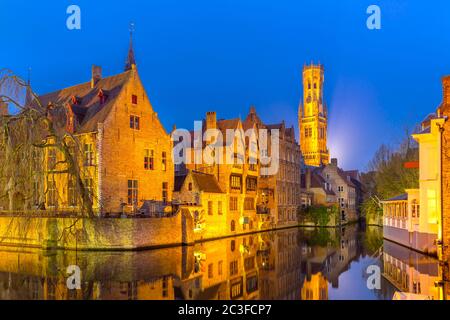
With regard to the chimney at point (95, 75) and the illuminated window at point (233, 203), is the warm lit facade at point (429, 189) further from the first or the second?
the chimney at point (95, 75)

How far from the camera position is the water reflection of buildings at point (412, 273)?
15.2 meters

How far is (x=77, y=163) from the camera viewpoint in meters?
25.4

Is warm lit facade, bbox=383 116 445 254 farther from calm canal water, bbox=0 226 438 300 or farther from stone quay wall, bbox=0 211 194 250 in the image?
stone quay wall, bbox=0 211 194 250

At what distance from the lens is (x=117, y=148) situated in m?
33.0

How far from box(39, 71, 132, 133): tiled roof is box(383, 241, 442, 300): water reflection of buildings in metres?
22.1

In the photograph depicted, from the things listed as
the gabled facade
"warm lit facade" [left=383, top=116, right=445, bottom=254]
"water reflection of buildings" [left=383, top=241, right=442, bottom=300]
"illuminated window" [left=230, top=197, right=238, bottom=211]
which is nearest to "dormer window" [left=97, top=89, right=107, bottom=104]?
"illuminated window" [left=230, top=197, right=238, bottom=211]

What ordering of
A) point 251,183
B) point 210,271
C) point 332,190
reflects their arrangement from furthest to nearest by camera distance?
point 332,190 → point 251,183 → point 210,271

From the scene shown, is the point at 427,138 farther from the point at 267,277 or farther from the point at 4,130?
the point at 4,130

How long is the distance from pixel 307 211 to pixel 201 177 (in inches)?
1060

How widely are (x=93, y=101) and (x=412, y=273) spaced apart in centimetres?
2735

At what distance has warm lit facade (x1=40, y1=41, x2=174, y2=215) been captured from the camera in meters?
31.9

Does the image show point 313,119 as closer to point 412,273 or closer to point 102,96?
point 102,96

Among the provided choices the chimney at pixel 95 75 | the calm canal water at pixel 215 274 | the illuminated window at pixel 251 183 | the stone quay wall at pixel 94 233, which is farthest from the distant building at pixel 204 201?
the chimney at pixel 95 75

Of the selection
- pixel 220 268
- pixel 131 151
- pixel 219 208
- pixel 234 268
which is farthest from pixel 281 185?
pixel 220 268
